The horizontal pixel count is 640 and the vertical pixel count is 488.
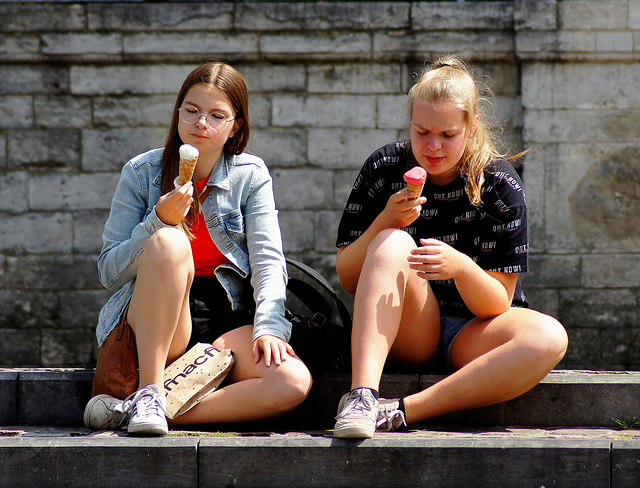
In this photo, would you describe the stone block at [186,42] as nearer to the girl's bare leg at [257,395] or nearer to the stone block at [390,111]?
the stone block at [390,111]

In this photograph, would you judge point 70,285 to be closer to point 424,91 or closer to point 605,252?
point 424,91

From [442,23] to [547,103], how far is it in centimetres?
102

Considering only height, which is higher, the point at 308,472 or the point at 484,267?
the point at 484,267

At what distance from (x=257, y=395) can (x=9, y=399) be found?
1.20 m

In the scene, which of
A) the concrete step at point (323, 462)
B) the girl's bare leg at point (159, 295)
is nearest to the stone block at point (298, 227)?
the girl's bare leg at point (159, 295)

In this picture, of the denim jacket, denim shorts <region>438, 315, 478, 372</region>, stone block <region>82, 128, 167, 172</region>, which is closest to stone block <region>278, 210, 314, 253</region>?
stone block <region>82, 128, 167, 172</region>

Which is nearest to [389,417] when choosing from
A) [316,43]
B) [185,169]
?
[185,169]

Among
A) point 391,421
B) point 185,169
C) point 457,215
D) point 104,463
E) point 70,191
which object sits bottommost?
point 104,463

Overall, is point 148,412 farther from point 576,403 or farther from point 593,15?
point 593,15

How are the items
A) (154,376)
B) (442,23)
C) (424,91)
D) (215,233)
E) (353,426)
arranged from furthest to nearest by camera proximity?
1. (442,23)
2. (215,233)
3. (424,91)
4. (154,376)
5. (353,426)

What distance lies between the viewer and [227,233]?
10.6 ft

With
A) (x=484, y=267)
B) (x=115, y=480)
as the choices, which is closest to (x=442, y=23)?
(x=484, y=267)

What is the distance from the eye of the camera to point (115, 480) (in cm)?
253

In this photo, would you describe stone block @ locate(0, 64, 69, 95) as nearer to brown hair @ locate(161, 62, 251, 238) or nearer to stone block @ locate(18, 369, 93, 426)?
brown hair @ locate(161, 62, 251, 238)
